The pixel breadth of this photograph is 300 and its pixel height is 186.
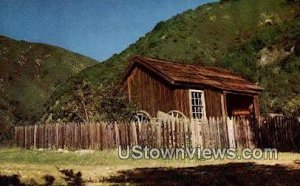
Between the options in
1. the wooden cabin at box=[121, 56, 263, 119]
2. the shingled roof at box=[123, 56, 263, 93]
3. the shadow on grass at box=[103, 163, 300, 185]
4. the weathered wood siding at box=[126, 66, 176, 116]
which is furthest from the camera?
the weathered wood siding at box=[126, 66, 176, 116]


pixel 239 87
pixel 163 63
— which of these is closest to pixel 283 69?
pixel 239 87

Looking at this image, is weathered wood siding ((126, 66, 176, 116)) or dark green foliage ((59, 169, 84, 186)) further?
weathered wood siding ((126, 66, 176, 116))

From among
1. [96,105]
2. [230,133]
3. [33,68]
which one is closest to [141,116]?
[96,105]

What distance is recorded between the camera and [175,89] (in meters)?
24.7

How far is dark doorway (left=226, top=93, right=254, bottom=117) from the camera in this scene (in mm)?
30516

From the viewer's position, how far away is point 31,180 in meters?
10.6

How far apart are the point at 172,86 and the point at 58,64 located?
Answer: 70.1 meters

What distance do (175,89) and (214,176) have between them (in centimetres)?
1305

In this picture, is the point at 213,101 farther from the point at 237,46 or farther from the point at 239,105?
the point at 237,46

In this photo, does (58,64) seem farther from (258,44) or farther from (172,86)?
(172,86)

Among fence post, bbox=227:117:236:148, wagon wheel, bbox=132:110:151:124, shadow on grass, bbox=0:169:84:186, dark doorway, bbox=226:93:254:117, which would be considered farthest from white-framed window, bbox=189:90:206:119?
shadow on grass, bbox=0:169:84:186

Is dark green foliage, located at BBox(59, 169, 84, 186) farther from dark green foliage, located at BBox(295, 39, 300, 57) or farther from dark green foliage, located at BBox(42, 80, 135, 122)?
dark green foliage, located at BBox(295, 39, 300, 57)

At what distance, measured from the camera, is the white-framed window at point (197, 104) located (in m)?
25.1

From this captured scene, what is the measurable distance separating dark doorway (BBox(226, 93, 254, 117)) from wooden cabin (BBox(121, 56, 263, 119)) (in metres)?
2.14
